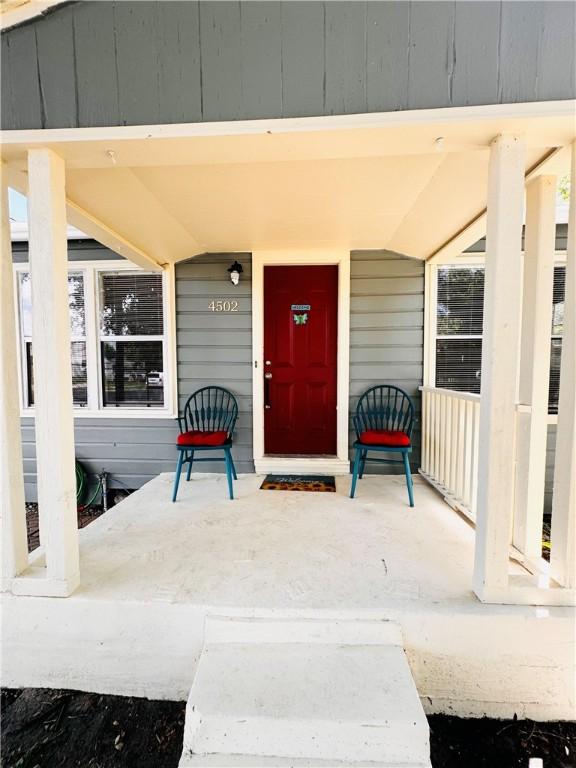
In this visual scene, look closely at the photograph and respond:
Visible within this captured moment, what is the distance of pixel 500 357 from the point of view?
1435 mm

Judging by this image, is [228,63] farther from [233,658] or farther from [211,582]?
[233,658]

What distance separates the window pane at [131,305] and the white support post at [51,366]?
1863mm

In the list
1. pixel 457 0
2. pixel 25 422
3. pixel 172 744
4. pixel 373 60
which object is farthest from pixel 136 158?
pixel 25 422

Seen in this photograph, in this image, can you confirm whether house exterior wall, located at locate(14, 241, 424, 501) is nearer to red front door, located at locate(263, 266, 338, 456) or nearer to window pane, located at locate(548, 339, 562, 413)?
red front door, located at locate(263, 266, 338, 456)

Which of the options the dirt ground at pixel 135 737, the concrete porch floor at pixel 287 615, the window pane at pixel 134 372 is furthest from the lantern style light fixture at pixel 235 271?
the dirt ground at pixel 135 737

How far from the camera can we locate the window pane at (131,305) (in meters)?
3.41

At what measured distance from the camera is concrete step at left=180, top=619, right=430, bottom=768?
110 cm

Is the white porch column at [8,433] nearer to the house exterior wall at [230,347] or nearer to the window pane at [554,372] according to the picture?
the house exterior wall at [230,347]

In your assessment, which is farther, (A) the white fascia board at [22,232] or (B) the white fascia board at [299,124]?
(A) the white fascia board at [22,232]

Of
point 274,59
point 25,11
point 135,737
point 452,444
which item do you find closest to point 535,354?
point 452,444

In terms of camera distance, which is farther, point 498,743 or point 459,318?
point 459,318

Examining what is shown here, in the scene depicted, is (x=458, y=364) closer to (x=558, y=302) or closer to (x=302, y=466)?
(x=558, y=302)

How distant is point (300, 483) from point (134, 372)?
1.93 metres

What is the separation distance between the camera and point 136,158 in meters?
1.57
